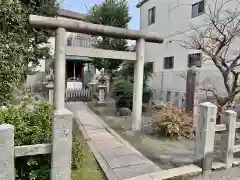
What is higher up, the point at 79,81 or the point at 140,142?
the point at 79,81

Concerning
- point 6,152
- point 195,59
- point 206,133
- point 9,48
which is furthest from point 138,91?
point 195,59

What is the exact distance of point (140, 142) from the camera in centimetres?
573

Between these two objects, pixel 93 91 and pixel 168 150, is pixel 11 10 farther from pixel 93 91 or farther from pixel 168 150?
pixel 93 91

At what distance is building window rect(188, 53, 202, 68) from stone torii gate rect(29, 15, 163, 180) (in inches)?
193

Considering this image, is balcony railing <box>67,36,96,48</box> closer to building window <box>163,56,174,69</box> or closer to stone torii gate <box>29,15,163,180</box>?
building window <box>163,56,174,69</box>

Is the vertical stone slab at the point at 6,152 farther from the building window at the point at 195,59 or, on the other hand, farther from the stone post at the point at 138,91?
the building window at the point at 195,59

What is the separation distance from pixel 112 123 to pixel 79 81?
40.9 ft

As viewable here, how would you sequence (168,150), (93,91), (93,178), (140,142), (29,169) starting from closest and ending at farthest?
(29,169) < (93,178) < (168,150) < (140,142) < (93,91)

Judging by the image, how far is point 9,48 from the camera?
6.81 metres

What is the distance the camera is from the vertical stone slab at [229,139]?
13.7 ft

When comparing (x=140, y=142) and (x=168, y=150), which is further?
(x=140, y=142)

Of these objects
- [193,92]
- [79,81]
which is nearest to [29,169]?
[193,92]

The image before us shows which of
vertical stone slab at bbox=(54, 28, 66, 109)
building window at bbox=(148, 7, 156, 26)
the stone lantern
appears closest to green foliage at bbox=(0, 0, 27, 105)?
vertical stone slab at bbox=(54, 28, 66, 109)

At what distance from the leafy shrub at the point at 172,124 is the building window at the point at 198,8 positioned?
710cm
